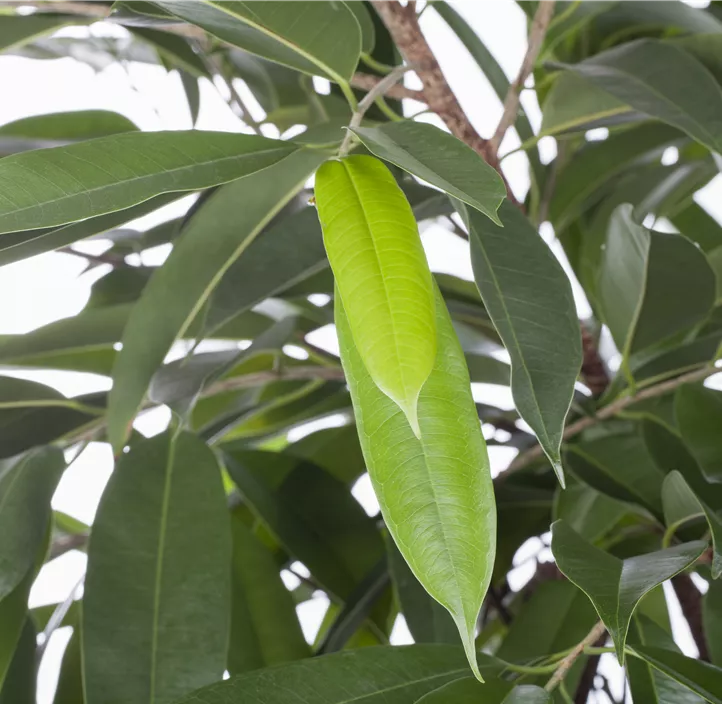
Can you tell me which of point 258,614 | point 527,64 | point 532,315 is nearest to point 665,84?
point 527,64

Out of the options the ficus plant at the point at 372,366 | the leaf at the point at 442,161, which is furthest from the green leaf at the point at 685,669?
the leaf at the point at 442,161

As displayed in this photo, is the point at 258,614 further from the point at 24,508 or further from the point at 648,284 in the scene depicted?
the point at 648,284

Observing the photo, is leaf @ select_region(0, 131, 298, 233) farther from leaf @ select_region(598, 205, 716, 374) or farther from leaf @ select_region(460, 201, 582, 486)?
leaf @ select_region(598, 205, 716, 374)

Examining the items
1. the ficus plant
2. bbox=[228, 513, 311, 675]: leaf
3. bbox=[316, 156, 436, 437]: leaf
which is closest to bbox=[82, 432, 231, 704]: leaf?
the ficus plant

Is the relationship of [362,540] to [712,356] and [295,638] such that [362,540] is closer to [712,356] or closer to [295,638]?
[295,638]

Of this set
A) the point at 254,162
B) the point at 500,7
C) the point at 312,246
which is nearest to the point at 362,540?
the point at 312,246

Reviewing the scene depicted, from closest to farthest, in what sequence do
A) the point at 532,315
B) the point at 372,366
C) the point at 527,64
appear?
the point at 372,366 < the point at 532,315 < the point at 527,64
